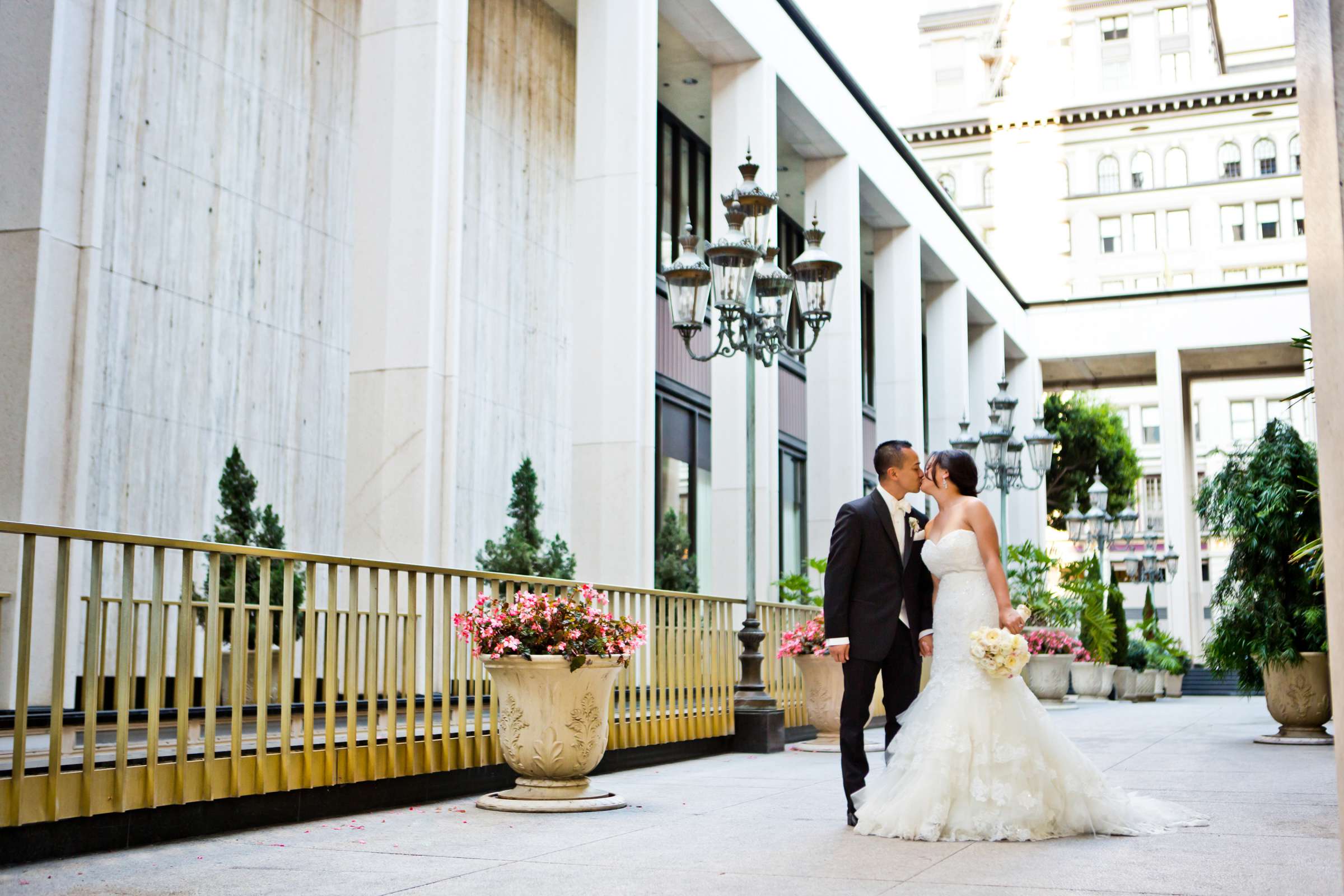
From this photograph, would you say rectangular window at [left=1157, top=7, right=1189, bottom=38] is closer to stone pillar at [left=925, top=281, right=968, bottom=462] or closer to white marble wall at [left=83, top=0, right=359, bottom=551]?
stone pillar at [left=925, top=281, right=968, bottom=462]

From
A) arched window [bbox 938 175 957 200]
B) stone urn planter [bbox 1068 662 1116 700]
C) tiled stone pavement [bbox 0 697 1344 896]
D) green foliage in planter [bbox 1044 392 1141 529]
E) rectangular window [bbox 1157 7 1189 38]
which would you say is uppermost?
rectangular window [bbox 1157 7 1189 38]

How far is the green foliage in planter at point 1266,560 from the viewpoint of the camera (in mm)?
12953

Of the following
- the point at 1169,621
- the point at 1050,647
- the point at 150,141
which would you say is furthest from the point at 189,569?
the point at 1169,621

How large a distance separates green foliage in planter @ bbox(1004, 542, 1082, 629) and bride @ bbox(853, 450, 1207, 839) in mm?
19828

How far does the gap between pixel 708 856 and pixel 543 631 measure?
233 centimetres

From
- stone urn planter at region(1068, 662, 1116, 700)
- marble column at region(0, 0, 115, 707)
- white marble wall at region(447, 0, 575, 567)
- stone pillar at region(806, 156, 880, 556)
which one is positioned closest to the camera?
marble column at region(0, 0, 115, 707)

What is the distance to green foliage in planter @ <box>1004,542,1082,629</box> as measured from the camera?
26.9 metres

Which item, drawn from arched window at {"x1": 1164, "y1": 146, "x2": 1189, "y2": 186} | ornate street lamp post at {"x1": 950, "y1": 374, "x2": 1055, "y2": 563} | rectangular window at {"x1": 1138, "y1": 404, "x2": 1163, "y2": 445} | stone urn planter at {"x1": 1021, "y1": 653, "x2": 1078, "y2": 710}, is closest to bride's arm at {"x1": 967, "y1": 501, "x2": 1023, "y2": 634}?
ornate street lamp post at {"x1": 950, "y1": 374, "x2": 1055, "y2": 563}

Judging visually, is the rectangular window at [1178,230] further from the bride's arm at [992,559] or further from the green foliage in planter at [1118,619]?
the bride's arm at [992,559]

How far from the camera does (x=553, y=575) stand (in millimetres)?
16844

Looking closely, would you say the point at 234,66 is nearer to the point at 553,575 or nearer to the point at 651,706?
the point at 553,575

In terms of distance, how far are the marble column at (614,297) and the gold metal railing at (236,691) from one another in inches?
144

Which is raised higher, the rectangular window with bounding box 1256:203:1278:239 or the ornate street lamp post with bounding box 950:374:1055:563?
the rectangular window with bounding box 1256:203:1278:239

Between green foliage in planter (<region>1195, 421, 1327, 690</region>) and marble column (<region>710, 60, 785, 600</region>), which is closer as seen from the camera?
green foliage in planter (<region>1195, 421, 1327, 690</region>)
